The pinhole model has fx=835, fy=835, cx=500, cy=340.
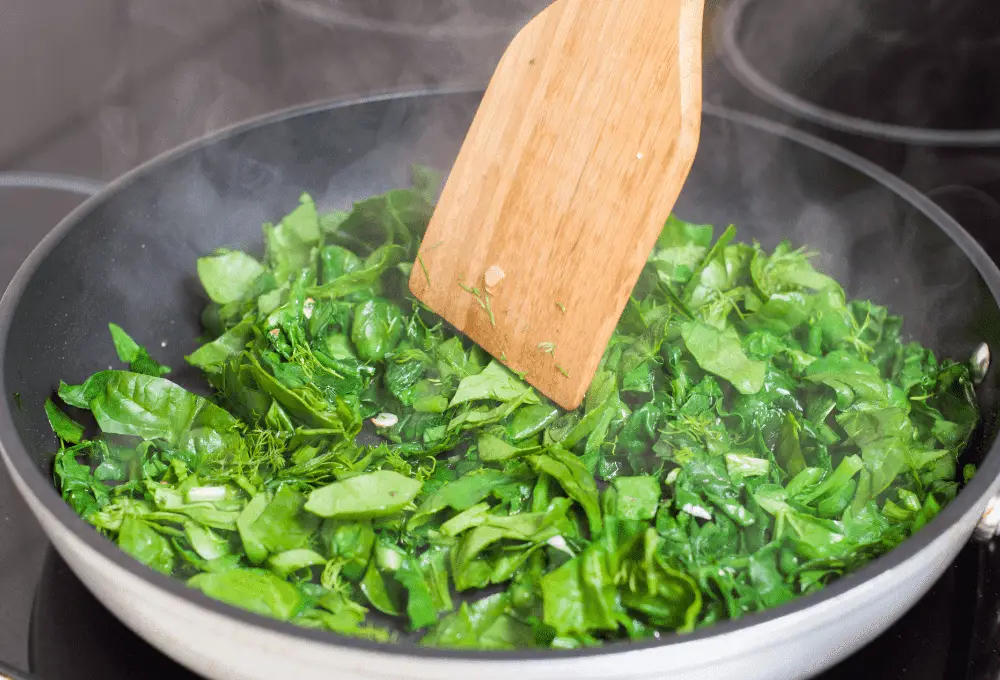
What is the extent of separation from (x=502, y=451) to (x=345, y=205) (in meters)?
0.76

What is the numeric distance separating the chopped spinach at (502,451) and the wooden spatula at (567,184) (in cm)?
5

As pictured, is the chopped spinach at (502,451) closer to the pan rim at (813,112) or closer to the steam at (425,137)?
the steam at (425,137)

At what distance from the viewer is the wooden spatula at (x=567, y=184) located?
1.07 meters

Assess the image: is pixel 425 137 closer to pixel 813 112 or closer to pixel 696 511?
pixel 813 112

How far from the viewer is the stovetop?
96 cm

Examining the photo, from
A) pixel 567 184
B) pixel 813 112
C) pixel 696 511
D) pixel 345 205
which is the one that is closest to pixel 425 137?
pixel 345 205

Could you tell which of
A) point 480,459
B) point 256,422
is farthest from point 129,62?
point 480,459

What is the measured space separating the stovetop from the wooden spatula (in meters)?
0.55

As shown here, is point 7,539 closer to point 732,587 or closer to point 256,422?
point 256,422

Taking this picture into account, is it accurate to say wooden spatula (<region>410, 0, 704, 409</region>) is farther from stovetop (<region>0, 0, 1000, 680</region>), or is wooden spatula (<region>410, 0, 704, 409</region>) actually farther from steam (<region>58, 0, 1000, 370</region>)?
stovetop (<region>0, 0, 1000, 680</region>)

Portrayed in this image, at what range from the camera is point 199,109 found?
6.28 ft

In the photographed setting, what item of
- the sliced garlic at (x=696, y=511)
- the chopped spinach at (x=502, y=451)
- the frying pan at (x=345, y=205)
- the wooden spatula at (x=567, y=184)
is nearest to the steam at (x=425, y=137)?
the frying pan at (x=345, y=205)

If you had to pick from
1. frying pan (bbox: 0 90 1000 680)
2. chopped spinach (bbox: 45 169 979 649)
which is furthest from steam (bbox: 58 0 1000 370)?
chopped spinach (bbox: 45 169 979 649)

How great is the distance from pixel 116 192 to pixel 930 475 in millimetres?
1271
